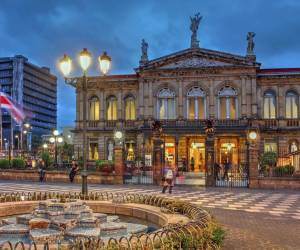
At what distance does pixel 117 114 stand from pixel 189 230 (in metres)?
46.3

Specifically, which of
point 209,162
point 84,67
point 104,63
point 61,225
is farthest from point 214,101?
point 61,225

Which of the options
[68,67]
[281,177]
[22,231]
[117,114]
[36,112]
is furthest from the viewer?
[36,112]

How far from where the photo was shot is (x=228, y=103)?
1980 inches

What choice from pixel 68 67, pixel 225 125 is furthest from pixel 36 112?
pixel 68 67

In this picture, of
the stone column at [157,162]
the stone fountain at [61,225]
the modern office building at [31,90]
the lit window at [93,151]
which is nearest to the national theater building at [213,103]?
the lit window at [93,151]

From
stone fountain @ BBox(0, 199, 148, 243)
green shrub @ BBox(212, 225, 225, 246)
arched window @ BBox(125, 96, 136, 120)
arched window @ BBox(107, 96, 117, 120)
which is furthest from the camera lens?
arched window @ BBox(107, 96, 117, 120)

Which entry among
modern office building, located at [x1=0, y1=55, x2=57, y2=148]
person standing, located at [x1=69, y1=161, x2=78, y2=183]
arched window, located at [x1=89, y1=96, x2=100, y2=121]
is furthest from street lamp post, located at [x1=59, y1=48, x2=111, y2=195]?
modern office building, located at [x1=0, y1=55, x2=57, y2=148]

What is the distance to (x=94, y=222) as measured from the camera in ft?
35.9

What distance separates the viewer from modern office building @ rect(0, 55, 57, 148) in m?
129

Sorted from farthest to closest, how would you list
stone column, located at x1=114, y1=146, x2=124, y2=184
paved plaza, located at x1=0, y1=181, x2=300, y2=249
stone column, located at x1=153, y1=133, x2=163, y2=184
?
stone column, located at x1=114, y1=146, x2=124, y2=184 < stone column, located at x1=153, y1=133, x2=163, y2=184 < paved plaza, located at x1=0, y1=181, x2=300, y2=249

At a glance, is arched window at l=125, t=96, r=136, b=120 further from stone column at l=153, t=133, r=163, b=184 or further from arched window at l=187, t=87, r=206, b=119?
stone column at l=153, t=133, r=163, b=184

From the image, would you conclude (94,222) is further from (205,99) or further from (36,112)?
(36,112)

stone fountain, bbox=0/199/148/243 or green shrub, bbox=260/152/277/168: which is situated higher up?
green shrub, bbox=260/152/277/168

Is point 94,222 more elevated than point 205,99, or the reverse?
point 205,99
